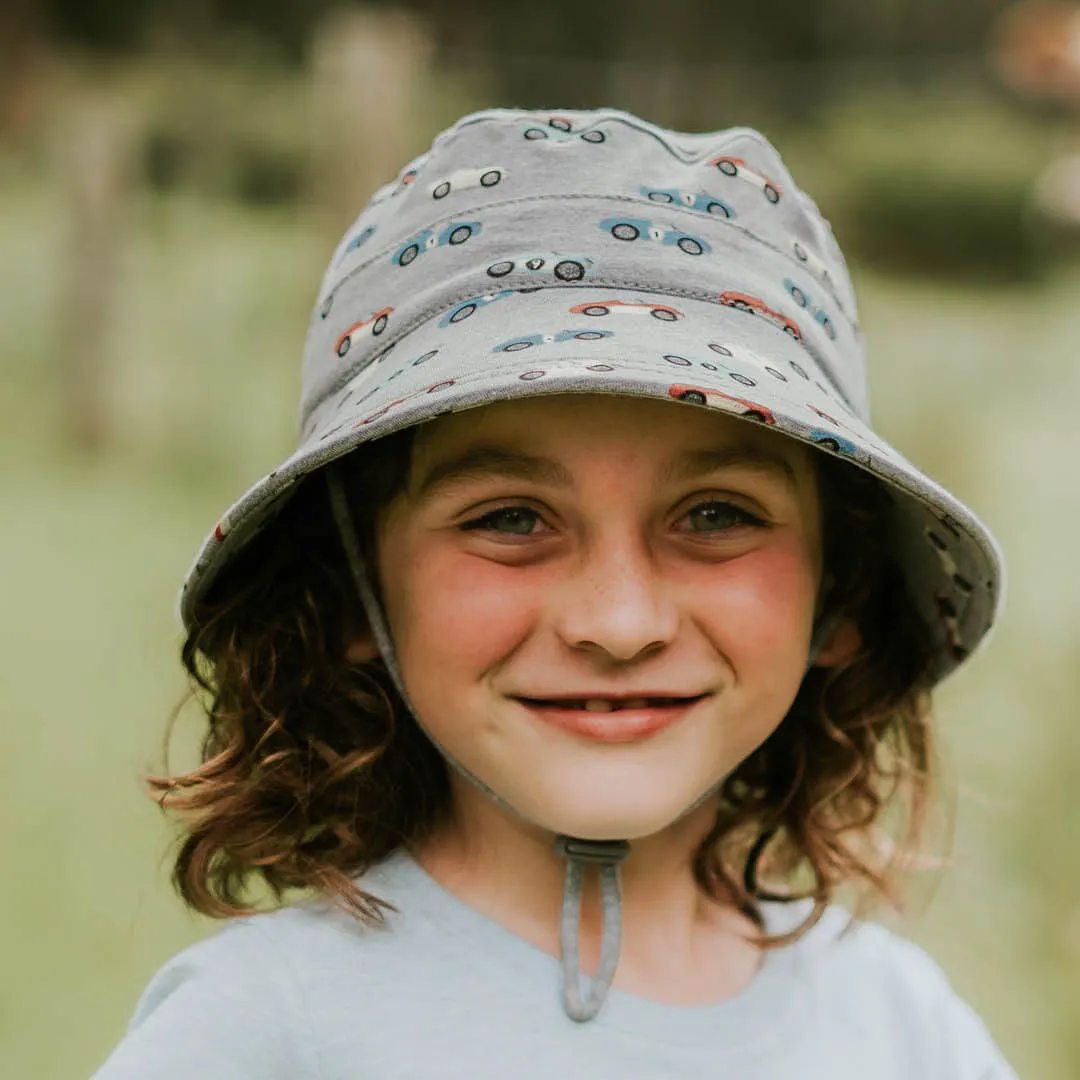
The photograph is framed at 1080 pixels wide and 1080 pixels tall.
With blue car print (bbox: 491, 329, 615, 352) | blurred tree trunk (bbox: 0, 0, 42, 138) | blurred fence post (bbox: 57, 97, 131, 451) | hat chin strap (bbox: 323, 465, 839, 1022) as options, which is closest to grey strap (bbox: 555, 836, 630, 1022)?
hat chin strap (bbox: 323, 465, 839, 1022)

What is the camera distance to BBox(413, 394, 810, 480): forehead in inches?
49.6

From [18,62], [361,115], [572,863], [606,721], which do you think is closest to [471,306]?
[606,721]

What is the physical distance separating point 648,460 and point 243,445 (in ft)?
12.7

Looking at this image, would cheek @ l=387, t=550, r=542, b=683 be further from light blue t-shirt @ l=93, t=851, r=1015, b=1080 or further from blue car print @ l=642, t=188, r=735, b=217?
blue car print @ l=642, t=188, r=735, b=217

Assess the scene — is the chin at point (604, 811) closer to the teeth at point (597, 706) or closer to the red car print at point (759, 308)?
the teeth at point (597, 706)

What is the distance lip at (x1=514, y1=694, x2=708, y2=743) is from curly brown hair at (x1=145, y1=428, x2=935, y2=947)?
241 millimetres

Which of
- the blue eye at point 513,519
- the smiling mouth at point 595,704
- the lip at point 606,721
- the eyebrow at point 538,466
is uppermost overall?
the eyebrow at point 538,466

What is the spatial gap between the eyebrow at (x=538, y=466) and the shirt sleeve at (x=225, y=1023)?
1.37 feet

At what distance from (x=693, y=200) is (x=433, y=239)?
0.23 m

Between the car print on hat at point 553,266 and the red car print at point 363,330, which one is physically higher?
the car print on hat at point 553,266

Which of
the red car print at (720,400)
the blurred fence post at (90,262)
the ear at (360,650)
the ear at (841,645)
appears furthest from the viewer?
the blurred fence post at (90,262)

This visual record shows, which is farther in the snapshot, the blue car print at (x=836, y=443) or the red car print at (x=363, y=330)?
the red car print at (x=363, y=330)

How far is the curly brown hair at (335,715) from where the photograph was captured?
1442 millimetres

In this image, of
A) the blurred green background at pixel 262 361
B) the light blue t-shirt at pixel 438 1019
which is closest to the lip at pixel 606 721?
the light blue t-shirt at pixel 438 1019
